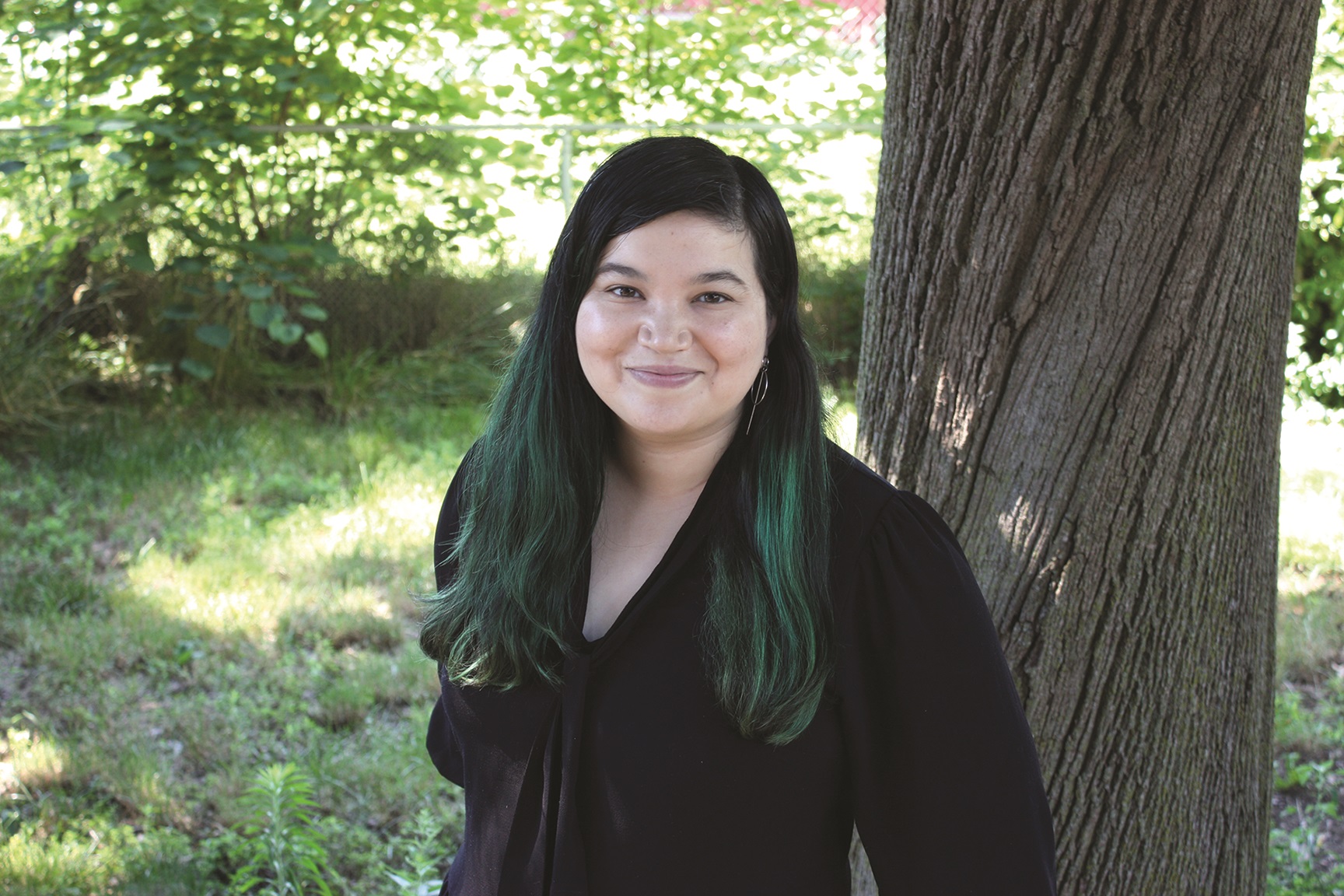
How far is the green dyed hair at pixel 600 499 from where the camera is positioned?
1.50 m

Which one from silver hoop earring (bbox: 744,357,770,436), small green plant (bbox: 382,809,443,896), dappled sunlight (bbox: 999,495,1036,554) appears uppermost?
silver hoop earring (bbox: 744,357,770,436)

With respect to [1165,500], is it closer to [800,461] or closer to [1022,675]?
[1022,675]

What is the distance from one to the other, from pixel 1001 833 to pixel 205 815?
102 inches

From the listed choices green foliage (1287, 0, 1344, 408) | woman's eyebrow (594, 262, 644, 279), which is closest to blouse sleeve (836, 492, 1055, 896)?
woman's eyebrow (594, 262, 644, 279)

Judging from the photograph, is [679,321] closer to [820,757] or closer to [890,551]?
[890,551]

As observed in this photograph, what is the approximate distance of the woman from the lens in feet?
4.84

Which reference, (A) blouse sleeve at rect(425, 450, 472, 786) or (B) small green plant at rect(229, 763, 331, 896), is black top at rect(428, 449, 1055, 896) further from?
(B) small green plant at rect(229, 763, 331, 896)

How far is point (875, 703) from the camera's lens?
152 centimetres

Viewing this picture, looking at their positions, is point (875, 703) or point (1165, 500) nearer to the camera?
point (875, 703)

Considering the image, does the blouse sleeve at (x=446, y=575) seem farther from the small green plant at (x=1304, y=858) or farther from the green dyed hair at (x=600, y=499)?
the small green plant at (x=1304, y=858)

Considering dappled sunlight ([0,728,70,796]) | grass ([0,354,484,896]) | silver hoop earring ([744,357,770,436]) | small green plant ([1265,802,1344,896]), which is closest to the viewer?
silver hoop earring ([744,357,770,436])

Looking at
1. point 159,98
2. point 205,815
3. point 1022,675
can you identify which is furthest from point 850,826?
point 159,98

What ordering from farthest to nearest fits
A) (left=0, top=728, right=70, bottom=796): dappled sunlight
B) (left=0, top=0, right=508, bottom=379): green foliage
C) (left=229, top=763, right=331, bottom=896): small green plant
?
1. (left=0, top=0, right=508, bottom=379): green foliage
2. (left=0, top=728, right=70, bottom=796): dappled sunlight
3. (left=229, top=763, right=331, bottom=896): small green plant

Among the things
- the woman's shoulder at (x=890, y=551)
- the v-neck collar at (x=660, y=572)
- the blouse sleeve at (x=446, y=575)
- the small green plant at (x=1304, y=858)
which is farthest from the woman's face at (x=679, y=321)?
the small green plant at (x=1304, y=858)
